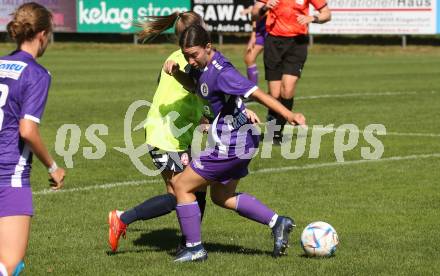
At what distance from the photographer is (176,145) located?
759cm

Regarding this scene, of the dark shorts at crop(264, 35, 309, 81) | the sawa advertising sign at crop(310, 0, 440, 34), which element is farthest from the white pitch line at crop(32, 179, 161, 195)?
the sawa advertising sign at crop(310, 0, 440, 34)

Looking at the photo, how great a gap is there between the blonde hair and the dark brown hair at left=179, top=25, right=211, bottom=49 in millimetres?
474

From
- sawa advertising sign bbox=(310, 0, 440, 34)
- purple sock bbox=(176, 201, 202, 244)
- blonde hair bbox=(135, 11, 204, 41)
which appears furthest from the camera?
sawa advertising sign bbox=(310, 0, 440, 34)

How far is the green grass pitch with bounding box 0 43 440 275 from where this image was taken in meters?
7.12

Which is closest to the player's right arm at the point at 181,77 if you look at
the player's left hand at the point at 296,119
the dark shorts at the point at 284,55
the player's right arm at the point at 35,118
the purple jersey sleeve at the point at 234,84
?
the purple jersey sleeve at the point at 234,84

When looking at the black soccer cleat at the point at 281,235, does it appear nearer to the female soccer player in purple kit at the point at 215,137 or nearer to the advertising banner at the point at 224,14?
the female soccer player in purple kit at the point at 215,137

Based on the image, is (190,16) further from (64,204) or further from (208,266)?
(64,204)

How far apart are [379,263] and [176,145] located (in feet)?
5.84

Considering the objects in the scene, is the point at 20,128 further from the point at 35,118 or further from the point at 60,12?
the point at 60,12

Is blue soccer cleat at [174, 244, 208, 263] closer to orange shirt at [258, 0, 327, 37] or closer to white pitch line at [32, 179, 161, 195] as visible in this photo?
white pitch line at [32, 179, 161, 195]

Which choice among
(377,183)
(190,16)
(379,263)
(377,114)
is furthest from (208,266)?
(377,114)

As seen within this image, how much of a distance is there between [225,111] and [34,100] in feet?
6.21

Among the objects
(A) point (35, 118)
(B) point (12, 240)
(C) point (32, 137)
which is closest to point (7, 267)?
(B) point (12, 240)

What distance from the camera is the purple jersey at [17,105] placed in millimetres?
5527
